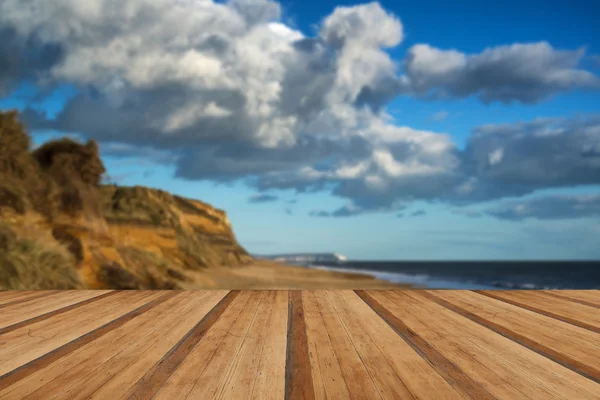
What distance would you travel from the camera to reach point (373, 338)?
101 inches

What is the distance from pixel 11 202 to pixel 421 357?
28.1 feet

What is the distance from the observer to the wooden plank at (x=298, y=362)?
176cm

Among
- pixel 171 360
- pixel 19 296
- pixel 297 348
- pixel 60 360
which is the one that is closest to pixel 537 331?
pixel 297 348

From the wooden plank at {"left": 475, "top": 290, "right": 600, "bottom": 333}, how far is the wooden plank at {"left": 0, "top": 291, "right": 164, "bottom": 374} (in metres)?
2.72

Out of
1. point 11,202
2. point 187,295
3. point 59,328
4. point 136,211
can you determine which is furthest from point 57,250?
point 136,211

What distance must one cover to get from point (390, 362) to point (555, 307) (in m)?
2.08

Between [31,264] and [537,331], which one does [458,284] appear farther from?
[537,331]

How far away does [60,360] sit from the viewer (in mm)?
2203

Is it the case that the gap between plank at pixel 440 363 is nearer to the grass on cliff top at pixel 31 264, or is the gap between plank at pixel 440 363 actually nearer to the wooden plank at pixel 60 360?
the wooden plank at pixel 60 360

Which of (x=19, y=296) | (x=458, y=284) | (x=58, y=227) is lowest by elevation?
(x=458, y=284)

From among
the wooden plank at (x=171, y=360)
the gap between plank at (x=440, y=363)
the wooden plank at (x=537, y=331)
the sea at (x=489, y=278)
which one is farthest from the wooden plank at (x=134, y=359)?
the sea at (x=489, y=278)

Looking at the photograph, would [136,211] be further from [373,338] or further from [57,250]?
[373,338]

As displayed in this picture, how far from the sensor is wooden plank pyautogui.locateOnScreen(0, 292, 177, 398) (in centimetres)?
188

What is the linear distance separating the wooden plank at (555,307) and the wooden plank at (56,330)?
272cm
